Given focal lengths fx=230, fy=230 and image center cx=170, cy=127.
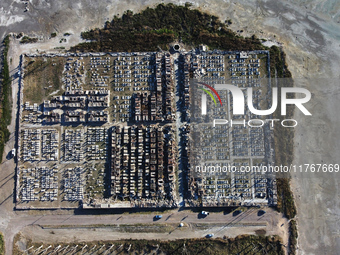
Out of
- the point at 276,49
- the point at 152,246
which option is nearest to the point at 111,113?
the point at 152,246

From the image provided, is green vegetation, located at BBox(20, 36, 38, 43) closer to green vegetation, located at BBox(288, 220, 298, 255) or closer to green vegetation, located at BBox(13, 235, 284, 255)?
green vegetation, located at BBox(13, 235, 284, 255)

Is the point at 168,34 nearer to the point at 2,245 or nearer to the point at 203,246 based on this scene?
the point at 203,246

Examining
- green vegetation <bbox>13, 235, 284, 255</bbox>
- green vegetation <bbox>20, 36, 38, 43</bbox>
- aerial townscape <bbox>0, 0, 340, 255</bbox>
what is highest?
green vegetation <bbox>20, 36, 38, 43</bbox>

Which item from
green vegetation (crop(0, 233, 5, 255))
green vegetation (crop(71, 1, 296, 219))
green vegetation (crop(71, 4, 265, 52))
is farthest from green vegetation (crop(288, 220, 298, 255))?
green vegetation (crop(0, 233, 5, 255))

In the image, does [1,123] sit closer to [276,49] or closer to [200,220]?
[200,220]

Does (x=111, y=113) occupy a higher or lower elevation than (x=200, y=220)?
higher

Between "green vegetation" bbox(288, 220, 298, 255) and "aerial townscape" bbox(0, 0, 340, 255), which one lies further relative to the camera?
"aerial townscape" bbox(0, 0, 340, 255)

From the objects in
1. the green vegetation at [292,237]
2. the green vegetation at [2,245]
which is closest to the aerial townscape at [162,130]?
the green vegetation at [2,245]
